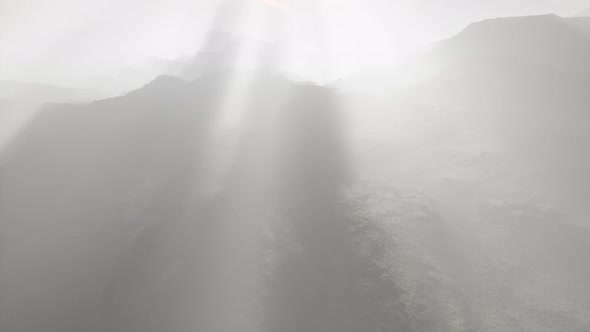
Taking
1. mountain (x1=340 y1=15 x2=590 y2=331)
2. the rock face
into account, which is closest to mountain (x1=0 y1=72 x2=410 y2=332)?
the rock face

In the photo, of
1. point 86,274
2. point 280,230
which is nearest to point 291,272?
point 280,230

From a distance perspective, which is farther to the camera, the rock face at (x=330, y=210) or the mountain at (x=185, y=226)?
the mountain at (x=185, y=226)

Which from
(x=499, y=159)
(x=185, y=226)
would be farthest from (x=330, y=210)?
(x=499, y=159)

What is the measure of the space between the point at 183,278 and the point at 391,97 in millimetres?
52373

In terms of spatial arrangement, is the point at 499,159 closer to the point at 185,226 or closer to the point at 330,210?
the point at 330,210

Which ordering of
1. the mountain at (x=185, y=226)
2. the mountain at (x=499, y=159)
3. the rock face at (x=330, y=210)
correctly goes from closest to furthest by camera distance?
the mountain at (x=499, y=159)
the rock face at (x=330, y=210)
the mountain at (x=185, y=226)

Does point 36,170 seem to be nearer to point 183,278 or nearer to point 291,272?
point 183,278

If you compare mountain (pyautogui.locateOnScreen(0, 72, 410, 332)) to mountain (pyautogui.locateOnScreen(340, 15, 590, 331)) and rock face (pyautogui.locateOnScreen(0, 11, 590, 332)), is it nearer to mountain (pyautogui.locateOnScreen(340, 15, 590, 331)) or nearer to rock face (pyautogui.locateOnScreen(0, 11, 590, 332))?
rock face (pyautogui.locateOnScreen(0, 11, 590, 332))

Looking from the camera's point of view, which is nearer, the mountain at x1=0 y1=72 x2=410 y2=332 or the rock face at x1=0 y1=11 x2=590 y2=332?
the rock face at x1=0 y1=11 x2=590 y2=332

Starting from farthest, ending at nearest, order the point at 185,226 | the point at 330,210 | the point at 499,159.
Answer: the point at 185,226, the point at 499,159, the point at 330,210

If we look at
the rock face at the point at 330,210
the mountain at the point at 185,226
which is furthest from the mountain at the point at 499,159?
the mountain at the point at 185,226

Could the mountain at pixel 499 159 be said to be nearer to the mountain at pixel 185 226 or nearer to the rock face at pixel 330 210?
the rock face at pixel 330 210

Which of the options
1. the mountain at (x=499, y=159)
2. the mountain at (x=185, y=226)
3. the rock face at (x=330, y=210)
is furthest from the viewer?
the mountain at (x=185, y=226)

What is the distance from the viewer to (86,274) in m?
36.1
